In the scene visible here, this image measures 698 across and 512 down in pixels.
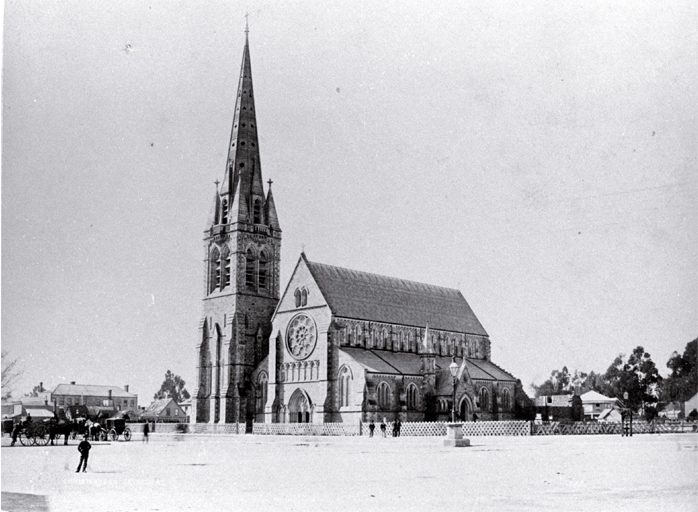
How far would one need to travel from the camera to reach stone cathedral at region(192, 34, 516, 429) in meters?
63.2

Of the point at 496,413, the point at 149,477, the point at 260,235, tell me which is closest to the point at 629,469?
the point at 149,477

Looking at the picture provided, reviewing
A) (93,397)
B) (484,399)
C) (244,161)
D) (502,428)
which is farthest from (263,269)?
(93,397)

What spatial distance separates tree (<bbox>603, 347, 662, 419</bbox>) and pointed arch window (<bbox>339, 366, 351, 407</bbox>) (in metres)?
19.2

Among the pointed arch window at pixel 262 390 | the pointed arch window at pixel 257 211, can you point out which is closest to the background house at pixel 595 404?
the pointed arch window at pixel 262 390

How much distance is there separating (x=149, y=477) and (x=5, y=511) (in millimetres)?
4798

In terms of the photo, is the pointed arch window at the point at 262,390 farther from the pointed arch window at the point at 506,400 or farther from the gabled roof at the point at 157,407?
the gabled roof at the point at 157,407

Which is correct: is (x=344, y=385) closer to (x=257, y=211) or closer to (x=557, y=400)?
(x=257, y=211)

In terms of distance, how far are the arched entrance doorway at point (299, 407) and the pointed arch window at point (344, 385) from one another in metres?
2.98

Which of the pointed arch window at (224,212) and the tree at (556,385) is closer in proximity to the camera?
the pointed arch window at (224,212)

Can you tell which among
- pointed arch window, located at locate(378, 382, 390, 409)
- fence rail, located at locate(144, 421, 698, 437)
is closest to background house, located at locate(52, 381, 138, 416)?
pointed arch window, located at locate(378, 382, 390, 409)

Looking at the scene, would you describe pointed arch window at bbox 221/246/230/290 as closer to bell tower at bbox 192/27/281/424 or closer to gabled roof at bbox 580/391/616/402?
bell tower at bbox 192/27/281/424

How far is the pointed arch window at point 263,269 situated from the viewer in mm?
74562

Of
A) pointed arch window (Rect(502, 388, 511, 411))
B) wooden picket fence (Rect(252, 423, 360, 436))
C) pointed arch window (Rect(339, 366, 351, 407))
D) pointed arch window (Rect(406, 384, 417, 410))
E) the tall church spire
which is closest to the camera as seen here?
wooden picket fence (Rect(252, 423, 360, 436))

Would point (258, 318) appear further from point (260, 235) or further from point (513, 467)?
point (513, 467)
